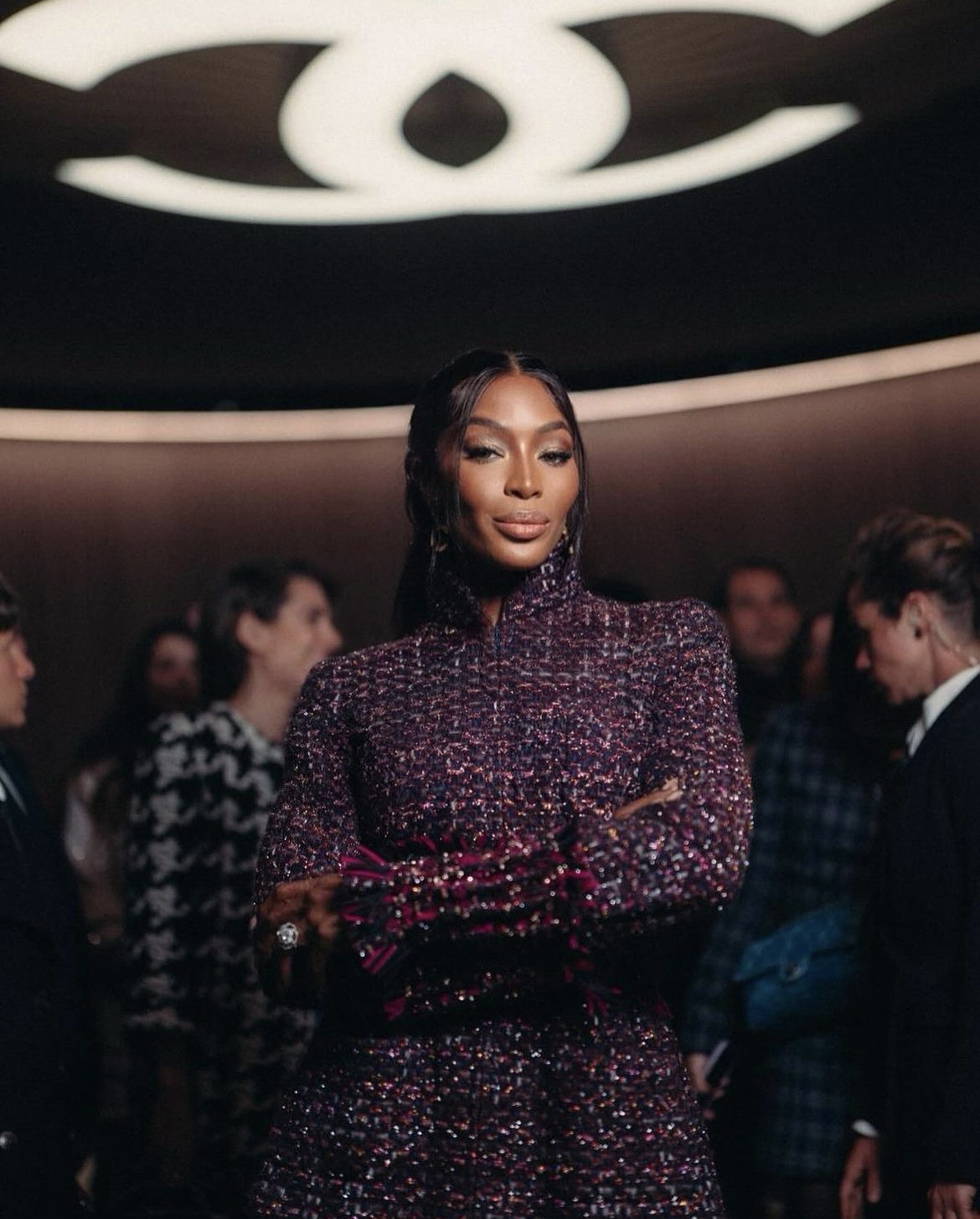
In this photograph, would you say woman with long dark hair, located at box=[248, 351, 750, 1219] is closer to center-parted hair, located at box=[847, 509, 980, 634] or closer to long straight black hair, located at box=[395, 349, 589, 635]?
long straight black hair, located at box=[395, 349, 589, 635]

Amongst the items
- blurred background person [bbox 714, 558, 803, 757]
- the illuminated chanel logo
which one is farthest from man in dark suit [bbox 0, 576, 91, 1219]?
blurred background person [bbox 714, 558, 803, 757]

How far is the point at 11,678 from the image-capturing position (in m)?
3.22

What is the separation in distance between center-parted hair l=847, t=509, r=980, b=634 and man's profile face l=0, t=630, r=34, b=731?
5.90 ft

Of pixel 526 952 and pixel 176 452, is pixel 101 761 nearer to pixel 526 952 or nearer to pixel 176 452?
pixel 526 952

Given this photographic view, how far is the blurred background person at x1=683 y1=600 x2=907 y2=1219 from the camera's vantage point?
2947 millimetres

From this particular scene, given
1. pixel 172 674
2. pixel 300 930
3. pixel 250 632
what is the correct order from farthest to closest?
pixel 172 674 → pixel 250 632 → pixel 300 930

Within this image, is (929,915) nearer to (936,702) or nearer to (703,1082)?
(936,702)

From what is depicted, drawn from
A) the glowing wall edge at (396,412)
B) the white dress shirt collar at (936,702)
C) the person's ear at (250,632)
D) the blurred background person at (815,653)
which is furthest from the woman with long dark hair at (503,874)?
the glowing wall edge at (396,412)

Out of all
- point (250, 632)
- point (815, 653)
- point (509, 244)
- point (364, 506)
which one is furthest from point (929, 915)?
point (364, 506)

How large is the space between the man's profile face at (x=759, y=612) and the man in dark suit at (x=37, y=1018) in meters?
3.02

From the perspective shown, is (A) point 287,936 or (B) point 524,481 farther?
(B) point 524,481

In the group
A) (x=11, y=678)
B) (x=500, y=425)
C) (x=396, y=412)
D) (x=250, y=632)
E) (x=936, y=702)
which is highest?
(x=396, y=412)

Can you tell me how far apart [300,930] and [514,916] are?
10.5 inches

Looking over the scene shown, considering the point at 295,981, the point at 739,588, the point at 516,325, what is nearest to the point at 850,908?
the point at 295,981
